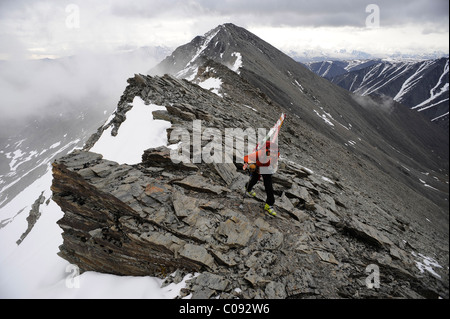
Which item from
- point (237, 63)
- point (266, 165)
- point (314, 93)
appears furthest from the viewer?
point (314, 93)

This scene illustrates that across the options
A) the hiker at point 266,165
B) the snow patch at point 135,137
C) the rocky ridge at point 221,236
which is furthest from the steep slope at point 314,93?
the hiker at point 266,165

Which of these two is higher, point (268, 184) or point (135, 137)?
point (135, 137)

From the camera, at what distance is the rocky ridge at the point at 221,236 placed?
7660mm

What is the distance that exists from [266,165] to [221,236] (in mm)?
3421

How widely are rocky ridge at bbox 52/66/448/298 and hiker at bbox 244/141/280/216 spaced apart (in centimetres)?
71

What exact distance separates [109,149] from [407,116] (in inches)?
8714

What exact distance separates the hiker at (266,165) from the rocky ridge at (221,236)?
715 millimetres

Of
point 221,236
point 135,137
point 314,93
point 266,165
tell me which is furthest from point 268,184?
point 314,93

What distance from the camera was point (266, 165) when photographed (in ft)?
31.3

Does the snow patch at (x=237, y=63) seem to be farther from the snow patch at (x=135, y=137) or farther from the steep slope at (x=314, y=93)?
the snow patch at (x=135, y=137)

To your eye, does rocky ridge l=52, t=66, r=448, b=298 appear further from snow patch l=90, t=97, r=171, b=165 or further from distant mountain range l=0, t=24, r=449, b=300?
snow patch l=90, t=97, r=171, b=165

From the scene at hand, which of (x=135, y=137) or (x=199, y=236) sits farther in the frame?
(x=135, y=137)

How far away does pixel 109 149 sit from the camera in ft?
47.3

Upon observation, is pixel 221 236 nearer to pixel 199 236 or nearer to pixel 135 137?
pixel 199 236
